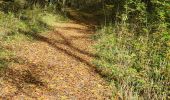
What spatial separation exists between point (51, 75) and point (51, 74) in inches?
2.9

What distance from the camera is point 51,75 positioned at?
8531mm

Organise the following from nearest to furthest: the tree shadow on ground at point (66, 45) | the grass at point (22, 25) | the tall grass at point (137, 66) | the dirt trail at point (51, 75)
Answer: the dirt trail at point (51, 75), the tall grass at point (137, 66), the tree shadow on ground at point (66, 45), the grass at point (22, 25)

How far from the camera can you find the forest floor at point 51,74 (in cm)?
729

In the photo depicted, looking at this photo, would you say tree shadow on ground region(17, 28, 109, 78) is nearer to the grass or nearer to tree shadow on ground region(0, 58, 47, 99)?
the grass

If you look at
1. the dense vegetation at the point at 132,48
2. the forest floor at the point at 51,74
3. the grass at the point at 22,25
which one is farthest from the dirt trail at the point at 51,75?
the dense vegetation at the point at 132,48

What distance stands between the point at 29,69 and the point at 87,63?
2.30 meters

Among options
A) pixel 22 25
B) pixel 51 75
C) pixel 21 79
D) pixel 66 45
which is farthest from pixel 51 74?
pixel 22 25

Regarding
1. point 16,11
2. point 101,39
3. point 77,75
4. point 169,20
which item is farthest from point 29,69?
point 16,11

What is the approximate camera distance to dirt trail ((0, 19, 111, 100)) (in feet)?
23.9

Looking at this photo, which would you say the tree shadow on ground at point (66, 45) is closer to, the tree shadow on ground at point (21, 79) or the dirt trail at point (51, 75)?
the dirt trail at point (51, 75)

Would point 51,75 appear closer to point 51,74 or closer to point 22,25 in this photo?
point 51,74

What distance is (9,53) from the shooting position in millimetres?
9500

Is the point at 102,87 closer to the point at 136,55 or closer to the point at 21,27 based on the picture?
the point at 136,55

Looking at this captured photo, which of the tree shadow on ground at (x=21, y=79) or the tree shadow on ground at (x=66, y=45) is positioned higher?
the tree shadow on ground at (x=21, y=79)
